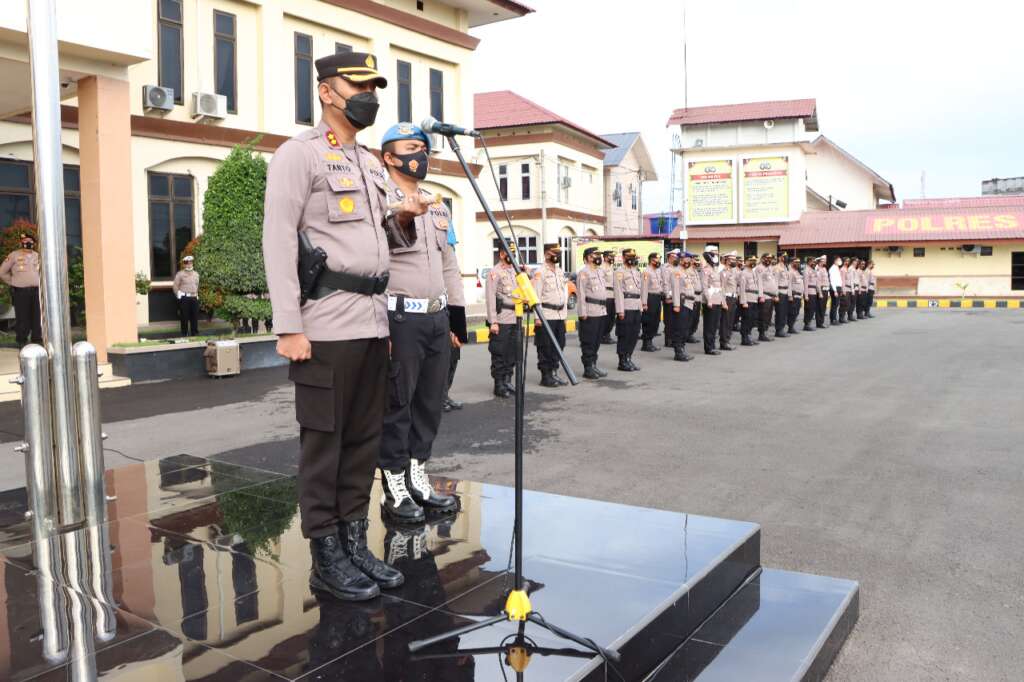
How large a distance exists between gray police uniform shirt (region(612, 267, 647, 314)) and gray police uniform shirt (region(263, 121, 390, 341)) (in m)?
9.80

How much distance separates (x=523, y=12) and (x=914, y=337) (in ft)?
41.7

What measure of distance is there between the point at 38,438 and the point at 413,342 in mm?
2047

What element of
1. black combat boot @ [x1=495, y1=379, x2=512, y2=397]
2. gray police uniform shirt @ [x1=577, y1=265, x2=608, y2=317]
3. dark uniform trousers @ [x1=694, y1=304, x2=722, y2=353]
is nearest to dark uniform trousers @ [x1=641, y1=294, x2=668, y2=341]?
dark uniform trousers @ [x1=694, y1=304, x2=722, y2=353]

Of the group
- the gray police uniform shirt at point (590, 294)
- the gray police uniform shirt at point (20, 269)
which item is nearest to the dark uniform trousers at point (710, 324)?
the gray police uniform shirt at point (590, 294)

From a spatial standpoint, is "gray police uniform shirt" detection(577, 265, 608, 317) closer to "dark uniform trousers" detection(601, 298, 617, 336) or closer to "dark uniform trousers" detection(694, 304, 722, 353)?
"dark uniform trousers" detection(601, 298, 617, 336)

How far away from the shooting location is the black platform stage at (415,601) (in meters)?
2.70

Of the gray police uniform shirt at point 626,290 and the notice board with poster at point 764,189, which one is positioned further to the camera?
the notice board with poster at point 764,189

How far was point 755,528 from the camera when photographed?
3961mm

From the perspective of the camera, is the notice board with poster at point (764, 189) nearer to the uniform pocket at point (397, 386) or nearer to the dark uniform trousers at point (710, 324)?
the dark uniform trousers at point (710, 324)

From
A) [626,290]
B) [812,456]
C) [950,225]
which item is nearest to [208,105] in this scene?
[626,290]

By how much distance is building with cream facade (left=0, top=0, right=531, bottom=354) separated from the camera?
1062cm

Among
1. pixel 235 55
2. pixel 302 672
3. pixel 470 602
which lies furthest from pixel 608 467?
pixel 235 55

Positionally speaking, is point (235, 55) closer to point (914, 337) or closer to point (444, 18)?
point (444, 18)

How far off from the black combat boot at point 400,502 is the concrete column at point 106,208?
26.7 ft
